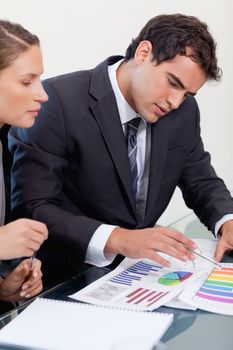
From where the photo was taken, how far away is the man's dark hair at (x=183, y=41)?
1.31 m

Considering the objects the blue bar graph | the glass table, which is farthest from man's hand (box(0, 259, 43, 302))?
the blue bar graph

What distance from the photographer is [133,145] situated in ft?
4.62

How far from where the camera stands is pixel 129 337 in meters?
0.81

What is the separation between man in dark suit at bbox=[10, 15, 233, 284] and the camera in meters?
1.25

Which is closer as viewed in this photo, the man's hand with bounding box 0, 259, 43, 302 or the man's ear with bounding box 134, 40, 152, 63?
the man's hand with bounding box 0, 259, 43, 302

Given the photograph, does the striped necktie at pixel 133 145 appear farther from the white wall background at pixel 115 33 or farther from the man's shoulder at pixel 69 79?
the white wall background at pixel 115 33

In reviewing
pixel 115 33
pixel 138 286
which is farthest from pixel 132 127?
pixel 115 33

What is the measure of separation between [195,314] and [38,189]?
510 millimetres

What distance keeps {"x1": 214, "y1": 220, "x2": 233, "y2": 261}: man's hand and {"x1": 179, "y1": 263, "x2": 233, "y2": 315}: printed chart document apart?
11cm

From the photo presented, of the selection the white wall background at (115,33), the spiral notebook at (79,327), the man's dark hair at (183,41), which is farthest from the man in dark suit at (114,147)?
the white wall background at (115,33)

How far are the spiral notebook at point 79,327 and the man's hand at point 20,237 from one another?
11 cm

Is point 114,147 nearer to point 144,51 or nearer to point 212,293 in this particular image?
point 144,51

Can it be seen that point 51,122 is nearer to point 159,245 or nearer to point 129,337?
point 159,245

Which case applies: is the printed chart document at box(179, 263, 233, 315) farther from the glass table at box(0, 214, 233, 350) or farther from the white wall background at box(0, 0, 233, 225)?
the white wall background at box(0, 0, 233, 225)
